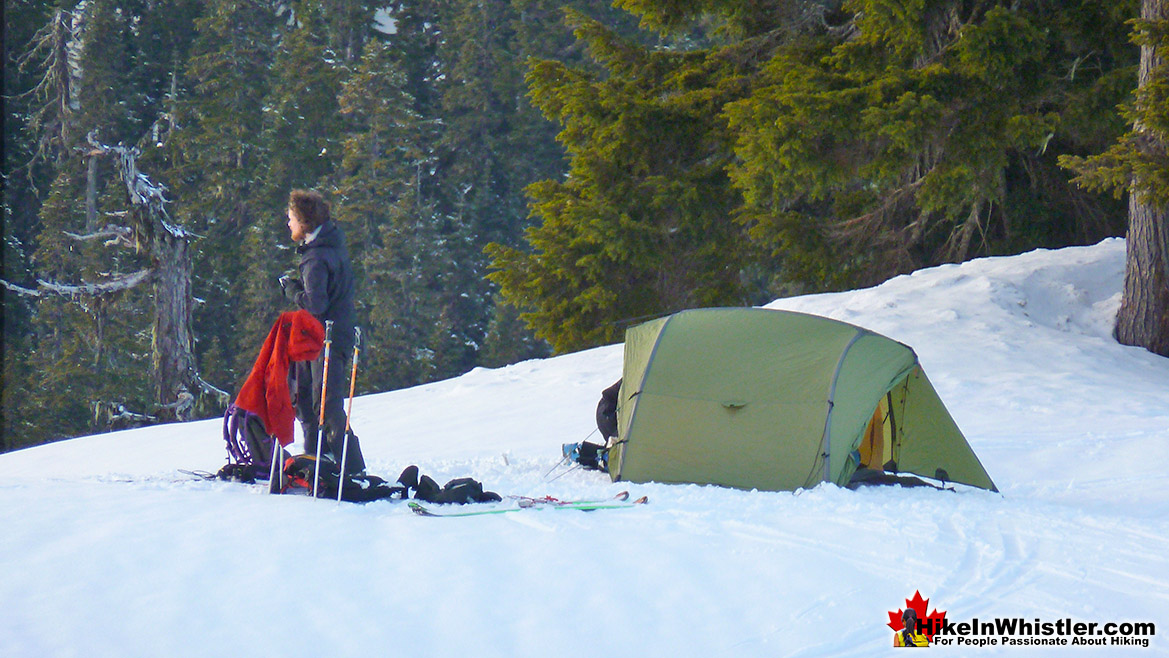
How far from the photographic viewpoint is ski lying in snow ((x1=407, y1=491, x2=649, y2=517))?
5.27 meters

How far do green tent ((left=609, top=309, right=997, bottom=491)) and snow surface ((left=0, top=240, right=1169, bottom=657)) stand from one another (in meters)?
0.34

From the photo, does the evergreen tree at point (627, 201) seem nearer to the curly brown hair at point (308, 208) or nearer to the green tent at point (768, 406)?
the green tent at point (768, 406)

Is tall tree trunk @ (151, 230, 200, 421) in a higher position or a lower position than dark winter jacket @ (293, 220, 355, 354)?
lower

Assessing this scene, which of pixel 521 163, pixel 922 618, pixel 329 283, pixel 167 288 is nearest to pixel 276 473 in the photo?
pixel 329 283

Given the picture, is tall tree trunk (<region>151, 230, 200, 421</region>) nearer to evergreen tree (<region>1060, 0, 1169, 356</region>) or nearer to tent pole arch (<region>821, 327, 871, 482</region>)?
tent pole arch (<region>821, 327, 871, 482</region>)

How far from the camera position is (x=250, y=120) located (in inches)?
1337

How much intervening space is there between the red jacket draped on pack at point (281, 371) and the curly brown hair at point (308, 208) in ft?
1.93

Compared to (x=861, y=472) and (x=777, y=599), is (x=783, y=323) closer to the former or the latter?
(x=861, y=472)

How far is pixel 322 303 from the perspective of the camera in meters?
6.00

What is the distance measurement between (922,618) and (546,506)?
7.24 feet

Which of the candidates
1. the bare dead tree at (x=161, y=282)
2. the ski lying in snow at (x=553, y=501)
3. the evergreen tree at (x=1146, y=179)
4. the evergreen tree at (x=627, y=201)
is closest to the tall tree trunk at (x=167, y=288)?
the bare dead tree at (x=161, y=282)

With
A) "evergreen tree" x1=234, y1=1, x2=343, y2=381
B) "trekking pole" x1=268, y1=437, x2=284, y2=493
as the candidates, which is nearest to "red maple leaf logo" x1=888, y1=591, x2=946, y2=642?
"trekking pole" x1=268, y1=437, x2=284, y2=493

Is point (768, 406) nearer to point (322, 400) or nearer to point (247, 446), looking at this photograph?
point (322, 400)

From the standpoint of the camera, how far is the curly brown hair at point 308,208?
6055mm
